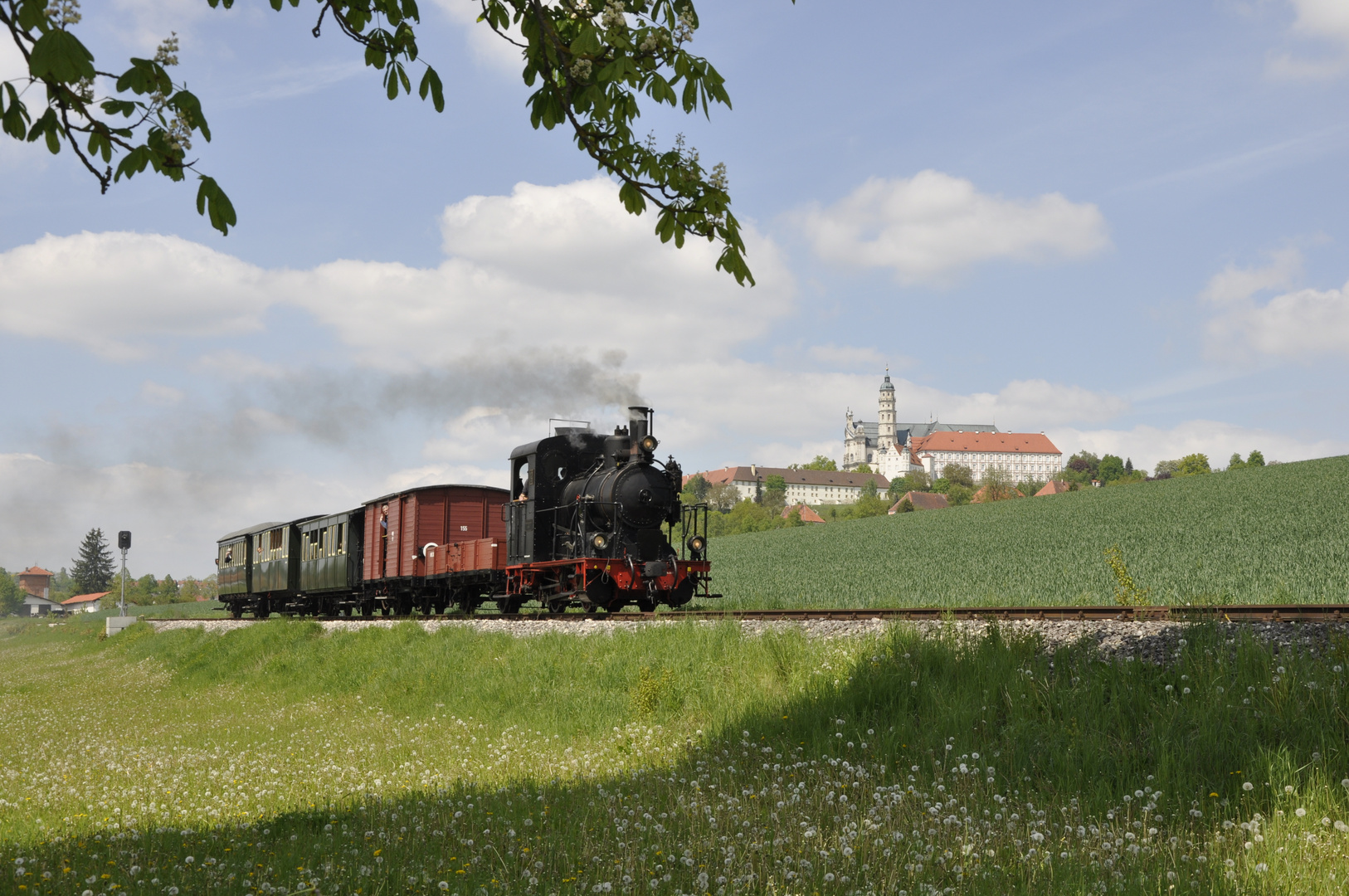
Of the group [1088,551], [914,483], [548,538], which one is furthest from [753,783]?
[914,483]

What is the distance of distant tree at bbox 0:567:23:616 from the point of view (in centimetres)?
16775

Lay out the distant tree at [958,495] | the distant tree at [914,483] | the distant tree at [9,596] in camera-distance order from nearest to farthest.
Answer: the distant tree at [958,495]
the distant tree at [9,596]
the distant tree at [914,483]

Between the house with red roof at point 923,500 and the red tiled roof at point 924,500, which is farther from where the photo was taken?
the red tiled roof at point 924,500

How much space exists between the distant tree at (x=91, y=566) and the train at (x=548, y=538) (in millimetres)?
149057

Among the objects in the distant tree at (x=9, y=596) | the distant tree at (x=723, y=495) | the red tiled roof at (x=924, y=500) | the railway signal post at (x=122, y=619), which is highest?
the distant tree at (x=723, y=495)

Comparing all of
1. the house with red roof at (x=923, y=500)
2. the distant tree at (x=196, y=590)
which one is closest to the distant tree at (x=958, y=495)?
the house with red roof at (x=923, y=500)

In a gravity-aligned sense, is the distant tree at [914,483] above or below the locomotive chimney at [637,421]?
above

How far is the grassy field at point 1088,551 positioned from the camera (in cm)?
2200

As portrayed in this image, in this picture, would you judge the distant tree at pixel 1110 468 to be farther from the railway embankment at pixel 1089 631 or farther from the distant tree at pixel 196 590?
the railway embankment at pixel 1089 631

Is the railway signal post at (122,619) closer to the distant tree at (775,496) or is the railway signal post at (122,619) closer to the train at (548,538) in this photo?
the train at (548,538)

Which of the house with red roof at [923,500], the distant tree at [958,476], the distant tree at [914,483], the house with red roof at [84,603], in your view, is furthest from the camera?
the distant tree at [914,483]

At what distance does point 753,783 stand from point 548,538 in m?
12.3

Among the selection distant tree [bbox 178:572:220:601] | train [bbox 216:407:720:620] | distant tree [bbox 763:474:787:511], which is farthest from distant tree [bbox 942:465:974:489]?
train [bbox 216:407:720:620]

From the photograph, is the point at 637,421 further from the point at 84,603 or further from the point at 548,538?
the point at 84,603
